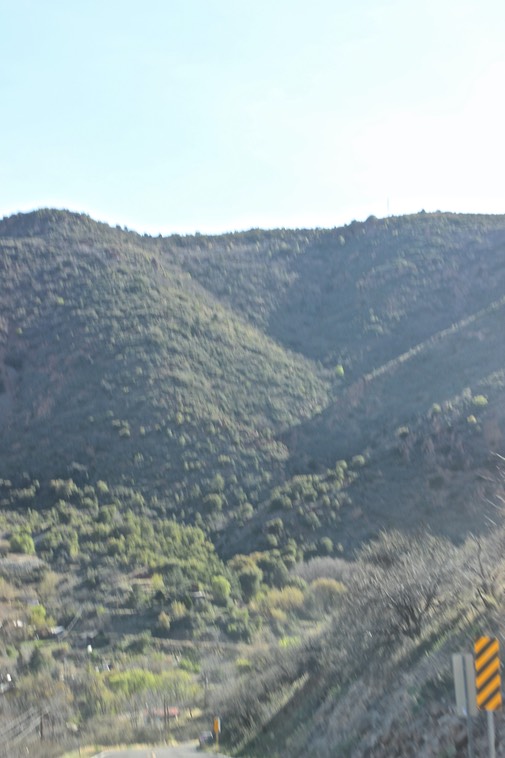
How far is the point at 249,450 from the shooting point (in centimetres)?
4706

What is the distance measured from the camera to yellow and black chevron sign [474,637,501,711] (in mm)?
10266

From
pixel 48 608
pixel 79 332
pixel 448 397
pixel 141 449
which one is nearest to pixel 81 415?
pixel 141 449

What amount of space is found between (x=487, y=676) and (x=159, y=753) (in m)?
15.6

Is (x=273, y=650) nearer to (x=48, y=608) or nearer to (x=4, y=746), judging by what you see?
(x=4, y=746)

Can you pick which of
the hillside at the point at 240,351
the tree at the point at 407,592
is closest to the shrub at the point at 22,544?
the hillside at the point at 240,351

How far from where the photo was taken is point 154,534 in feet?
135

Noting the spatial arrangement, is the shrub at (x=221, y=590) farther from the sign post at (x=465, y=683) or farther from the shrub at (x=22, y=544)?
the sign post at (x=465, y=683)

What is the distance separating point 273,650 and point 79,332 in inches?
1289

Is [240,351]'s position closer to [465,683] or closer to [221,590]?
[221,590]

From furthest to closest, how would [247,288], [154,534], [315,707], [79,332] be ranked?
[247,288] → [79,332] → [154,534] → [315,707]

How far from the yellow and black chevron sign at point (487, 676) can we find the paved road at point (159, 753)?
12.3 m

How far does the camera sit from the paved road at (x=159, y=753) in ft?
73.7

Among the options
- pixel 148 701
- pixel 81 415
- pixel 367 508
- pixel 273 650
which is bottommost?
pixel 148 701

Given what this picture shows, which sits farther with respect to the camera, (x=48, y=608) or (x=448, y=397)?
(x=448, y=397)
